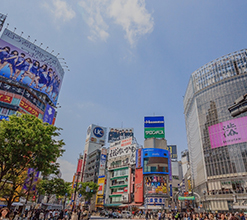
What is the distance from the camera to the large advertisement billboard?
63.4 meters

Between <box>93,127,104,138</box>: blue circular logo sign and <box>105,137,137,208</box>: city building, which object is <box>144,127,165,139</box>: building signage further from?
<box>93,127,104,138</box>: blue circular logo sign

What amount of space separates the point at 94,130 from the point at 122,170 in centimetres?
3756

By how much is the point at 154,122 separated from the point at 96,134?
41.6 metres

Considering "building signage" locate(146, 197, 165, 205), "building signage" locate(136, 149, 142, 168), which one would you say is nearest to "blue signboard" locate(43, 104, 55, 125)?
"building signage" locate(136, 149, 142, 168)

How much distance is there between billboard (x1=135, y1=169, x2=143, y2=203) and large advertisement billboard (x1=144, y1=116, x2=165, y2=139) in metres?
12.1

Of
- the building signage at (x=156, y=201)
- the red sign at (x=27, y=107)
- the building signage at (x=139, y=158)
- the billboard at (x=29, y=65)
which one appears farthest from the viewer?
the building signage at (x=139, y=158)

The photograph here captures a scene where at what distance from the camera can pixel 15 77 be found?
158 feet

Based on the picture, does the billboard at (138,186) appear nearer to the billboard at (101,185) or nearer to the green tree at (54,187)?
the billboard at (101,185)

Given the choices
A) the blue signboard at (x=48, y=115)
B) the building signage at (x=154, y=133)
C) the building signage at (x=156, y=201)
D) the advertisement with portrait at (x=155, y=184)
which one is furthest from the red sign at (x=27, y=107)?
the building signage at (x=156, y=201)

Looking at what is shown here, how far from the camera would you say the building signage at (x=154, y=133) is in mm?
63281

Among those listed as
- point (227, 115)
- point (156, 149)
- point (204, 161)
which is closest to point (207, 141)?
point (204, 161)

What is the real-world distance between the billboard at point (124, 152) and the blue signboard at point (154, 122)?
28.9ft

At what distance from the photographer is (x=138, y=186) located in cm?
5541

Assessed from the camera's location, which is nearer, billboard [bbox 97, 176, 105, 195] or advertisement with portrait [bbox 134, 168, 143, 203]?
advertisement with portrait [bbox 134, 168, 143, 203]
